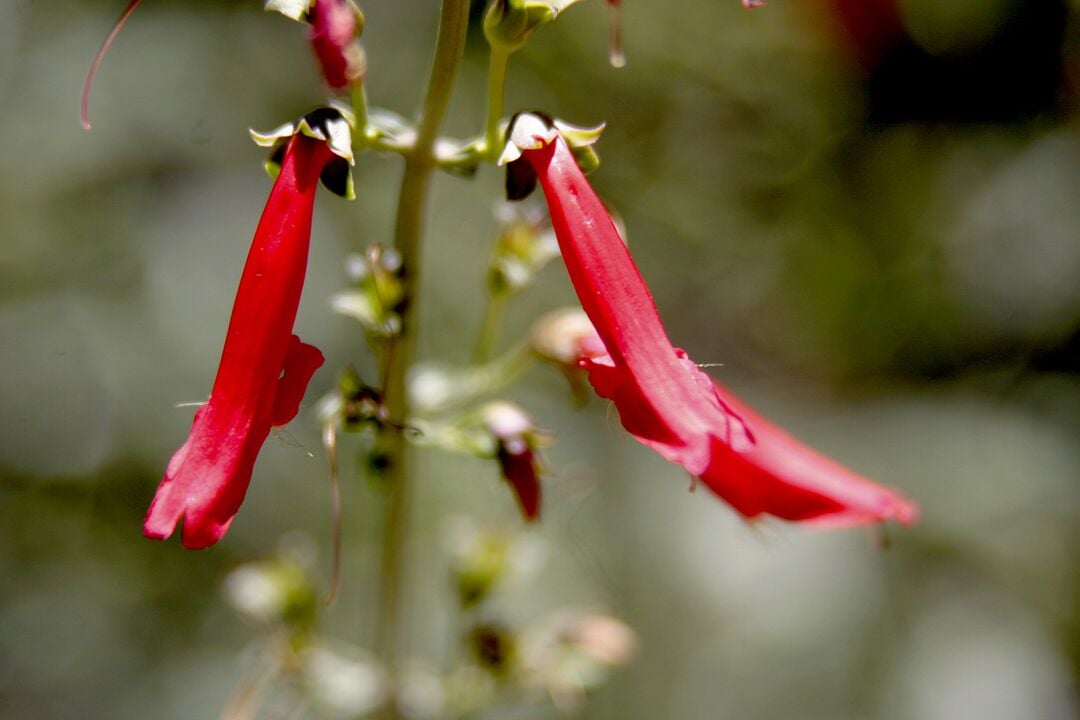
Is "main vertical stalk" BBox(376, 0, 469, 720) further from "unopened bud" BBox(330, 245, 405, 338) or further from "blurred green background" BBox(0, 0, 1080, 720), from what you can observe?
"blurred green background" BBox(0, 0, 1080, 720)

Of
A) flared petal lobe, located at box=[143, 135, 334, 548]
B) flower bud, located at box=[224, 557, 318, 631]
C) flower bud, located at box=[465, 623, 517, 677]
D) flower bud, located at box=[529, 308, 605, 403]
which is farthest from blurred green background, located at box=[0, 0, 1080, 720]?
flared petal lobe, located at box=[143, 135, 334, 548]

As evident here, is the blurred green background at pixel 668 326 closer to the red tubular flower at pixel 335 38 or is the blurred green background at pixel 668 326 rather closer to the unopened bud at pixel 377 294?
the unopened bud at pixel 377 294

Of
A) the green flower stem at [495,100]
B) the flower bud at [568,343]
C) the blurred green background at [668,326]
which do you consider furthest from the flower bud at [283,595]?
the green flower stem at [495,100]

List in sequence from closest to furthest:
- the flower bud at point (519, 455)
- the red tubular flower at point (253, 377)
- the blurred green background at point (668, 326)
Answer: the red tubular flower at point (253, 377) < the flower bud at point (519, 455) < the blurred green background at point (668, 326)

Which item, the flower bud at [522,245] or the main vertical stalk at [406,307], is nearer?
the main vertical stalk at [406,307]

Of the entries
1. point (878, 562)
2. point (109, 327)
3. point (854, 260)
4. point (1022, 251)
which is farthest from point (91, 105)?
point (1022, 251)

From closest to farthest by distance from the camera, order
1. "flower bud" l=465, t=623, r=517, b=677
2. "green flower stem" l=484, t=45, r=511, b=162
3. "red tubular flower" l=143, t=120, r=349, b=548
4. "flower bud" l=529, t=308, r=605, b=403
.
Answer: "red tubular flower" l=143, t=120, r=349, b=548, "green flower stem" l=484, t=45, r=511, b=162, "flower bud" l=529, t=308, r=605, b=403, "flower bud" l=465, t=623, r=517, b=677

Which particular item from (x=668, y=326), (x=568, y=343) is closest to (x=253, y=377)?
(x=568, y=343)

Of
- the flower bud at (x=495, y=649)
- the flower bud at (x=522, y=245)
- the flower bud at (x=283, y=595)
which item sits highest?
the flower bud at (x=522, y=245)

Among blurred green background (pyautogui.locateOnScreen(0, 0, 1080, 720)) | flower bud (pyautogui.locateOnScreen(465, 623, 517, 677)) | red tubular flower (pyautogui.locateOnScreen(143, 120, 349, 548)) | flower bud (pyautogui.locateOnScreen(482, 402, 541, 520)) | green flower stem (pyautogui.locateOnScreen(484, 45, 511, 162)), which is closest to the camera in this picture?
red tubular flower (pyautogui.locateOnScreen(143, 120, 349, 548))
